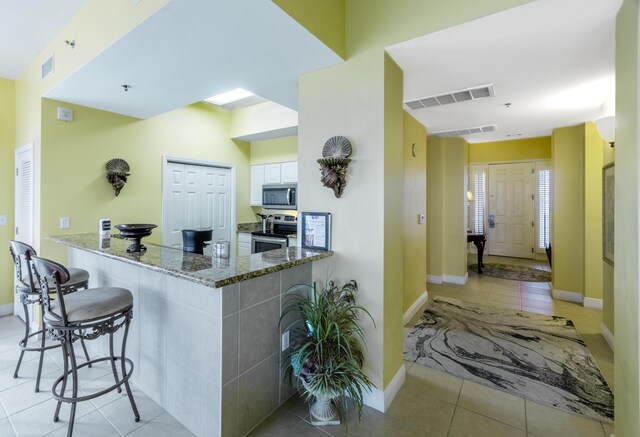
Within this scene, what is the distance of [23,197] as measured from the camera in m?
3.41

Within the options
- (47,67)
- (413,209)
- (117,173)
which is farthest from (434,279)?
(47,67)

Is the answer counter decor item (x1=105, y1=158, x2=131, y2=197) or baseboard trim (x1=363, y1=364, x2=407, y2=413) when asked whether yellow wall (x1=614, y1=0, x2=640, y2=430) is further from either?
counter decor item (x1=105, y1=158, x2=131, y2=197)

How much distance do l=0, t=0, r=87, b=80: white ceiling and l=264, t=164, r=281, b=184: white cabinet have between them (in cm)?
290

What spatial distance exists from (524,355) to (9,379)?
434cm

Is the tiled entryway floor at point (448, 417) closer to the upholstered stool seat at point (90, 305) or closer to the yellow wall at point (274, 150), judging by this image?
the upholstered stool seat at point (90, 305)

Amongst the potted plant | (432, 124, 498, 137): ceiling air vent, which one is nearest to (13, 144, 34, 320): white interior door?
the potted plant

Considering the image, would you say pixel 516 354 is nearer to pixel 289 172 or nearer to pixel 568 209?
pixel 568 209

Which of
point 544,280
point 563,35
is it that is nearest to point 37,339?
point 563,35

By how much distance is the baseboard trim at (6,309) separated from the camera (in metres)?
3.63

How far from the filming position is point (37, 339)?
119 inches

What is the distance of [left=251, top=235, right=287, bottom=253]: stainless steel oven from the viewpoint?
4316 millimetres

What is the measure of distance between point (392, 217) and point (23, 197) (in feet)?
13.5

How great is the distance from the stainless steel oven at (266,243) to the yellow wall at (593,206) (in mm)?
3963

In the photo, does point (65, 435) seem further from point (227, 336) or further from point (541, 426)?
point (541, 426)
